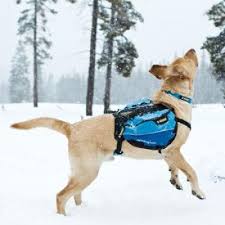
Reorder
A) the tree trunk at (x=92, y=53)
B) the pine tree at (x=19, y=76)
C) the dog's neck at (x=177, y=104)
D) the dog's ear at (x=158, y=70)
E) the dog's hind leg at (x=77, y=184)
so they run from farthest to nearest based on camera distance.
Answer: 1. the pine tree at (x=19, y=76)
2. the tree trunk at (x=92, y=53)
3. the dog's ear at (x=158, y=70)
4. the dog's neck at (x=177, y=104)
5. the dog's hind leg at (x=77, y=184)

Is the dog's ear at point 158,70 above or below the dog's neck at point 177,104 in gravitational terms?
above

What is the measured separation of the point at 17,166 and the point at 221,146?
5000 mm

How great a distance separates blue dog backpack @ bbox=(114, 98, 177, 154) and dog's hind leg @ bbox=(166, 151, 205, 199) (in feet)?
0.64

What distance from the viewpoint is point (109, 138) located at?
6316mm

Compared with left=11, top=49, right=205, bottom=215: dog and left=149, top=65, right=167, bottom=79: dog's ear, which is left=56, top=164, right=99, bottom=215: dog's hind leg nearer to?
left=11, top=49, right=205, bottom=215: dog

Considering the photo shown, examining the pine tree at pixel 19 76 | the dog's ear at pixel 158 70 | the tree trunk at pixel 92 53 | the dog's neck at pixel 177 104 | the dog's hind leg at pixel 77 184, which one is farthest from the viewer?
the pine tree at pixel 19 76

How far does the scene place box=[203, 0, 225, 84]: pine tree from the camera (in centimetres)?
2666

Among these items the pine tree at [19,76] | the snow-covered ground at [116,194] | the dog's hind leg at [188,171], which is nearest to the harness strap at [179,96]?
the dog's hind leg at [188,171]

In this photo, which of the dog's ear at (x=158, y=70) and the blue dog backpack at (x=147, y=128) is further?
the dog's ear at (x=158, y=70)

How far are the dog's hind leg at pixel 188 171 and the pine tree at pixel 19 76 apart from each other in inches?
2686

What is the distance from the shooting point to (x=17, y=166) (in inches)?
391

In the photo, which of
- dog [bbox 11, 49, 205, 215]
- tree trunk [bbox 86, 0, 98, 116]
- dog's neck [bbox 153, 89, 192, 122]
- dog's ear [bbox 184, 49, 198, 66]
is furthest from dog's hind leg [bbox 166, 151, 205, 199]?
tree trunk [bbox 86, 0, 98, 116]

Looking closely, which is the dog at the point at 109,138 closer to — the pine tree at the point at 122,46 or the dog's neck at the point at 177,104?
the dog's neck at the point at 177,104

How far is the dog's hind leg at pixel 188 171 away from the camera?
21.1 ft
